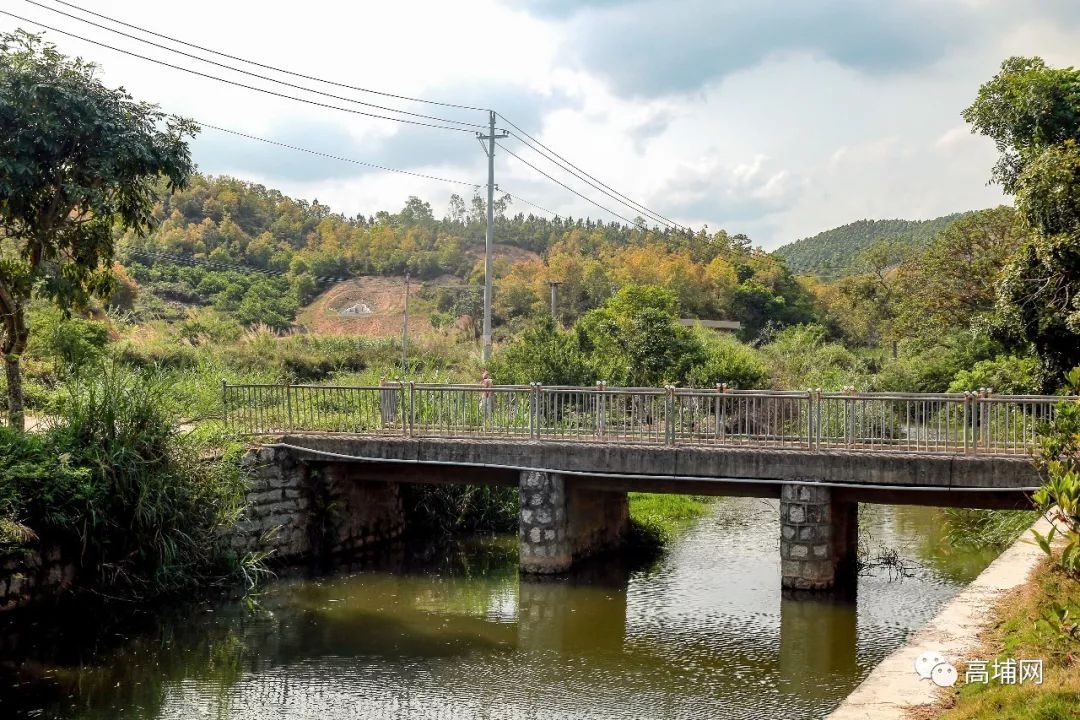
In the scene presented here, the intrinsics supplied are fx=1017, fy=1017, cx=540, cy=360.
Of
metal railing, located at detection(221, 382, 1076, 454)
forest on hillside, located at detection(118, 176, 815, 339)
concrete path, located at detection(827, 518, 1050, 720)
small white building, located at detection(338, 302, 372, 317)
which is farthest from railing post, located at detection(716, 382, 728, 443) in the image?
small white building, located at detection(338, 302, 372, 317)

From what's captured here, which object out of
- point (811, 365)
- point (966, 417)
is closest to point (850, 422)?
point (966, 417)

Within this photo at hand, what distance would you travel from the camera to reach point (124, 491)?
1462 cm

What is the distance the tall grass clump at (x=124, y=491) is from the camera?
1381 centimetres

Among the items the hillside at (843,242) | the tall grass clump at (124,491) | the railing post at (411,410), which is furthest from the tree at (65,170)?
the hillside at (843,242)

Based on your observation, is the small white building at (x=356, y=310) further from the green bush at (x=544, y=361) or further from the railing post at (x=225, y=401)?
the railing post at (x=225, y=401)

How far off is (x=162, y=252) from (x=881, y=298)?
45091 mm

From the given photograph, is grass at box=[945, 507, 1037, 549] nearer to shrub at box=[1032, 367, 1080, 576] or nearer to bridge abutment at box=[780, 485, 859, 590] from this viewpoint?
bridge abutment at box=[780, 485, 859, 590]

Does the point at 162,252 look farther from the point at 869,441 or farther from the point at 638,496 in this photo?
the point at 869,441

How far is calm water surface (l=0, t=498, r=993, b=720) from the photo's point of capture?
35.8 feet

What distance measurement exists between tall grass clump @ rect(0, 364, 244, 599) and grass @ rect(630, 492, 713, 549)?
7.86 m

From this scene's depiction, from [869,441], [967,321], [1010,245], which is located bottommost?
[869,441]

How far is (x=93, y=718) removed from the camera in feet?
34.4

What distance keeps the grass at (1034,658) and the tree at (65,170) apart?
43.6 ft

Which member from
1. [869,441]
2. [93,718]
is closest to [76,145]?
[93,718]
